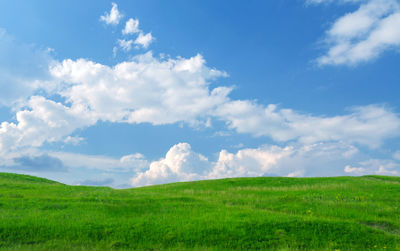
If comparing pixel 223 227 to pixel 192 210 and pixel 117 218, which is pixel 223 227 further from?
pixel 117 218

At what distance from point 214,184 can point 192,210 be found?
61.8ft

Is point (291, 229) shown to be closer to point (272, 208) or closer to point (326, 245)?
point (326, 245)

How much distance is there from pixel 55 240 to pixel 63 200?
892 centimetres

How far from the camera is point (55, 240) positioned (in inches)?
636

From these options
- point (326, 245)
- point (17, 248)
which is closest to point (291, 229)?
point (326, 245)

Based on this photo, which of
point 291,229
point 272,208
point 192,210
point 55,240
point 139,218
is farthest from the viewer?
point 272,208

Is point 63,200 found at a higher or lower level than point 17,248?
higher

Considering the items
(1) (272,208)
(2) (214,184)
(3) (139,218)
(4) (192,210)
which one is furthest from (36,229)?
(2) (214,184)

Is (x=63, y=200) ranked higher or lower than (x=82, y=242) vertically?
higher

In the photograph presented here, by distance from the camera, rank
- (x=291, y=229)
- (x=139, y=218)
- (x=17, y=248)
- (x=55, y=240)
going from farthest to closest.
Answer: (x=139, y=218), (x=291, y=229), (x=55, y=240), (x=17, y=248)

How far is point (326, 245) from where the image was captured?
15.8 m

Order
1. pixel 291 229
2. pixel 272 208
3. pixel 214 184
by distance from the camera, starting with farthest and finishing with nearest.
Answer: pixel 214 184, pixel 272 208, pixel 291 229

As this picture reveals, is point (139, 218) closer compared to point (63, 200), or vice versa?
point (139, 218)

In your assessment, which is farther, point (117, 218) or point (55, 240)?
point (117, 218)
